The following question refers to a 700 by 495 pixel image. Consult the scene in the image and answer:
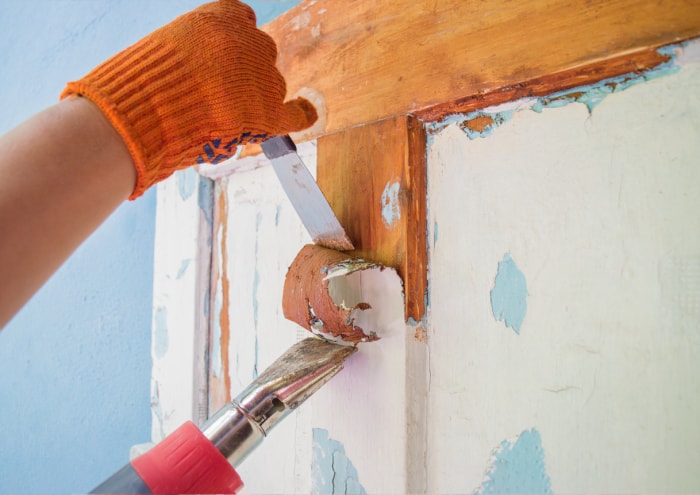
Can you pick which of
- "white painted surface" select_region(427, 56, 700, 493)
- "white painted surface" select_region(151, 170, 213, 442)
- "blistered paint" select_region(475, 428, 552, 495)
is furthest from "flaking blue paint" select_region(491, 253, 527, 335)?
"white painted surface" select_region(151, 170, 213, 442)

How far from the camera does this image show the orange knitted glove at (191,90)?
1.22 feet

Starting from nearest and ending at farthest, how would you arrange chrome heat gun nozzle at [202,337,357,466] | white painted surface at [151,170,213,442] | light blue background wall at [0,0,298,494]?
chrome heat gun nozzle at [202,337,357,466] → white painted surface at [151,170,213,442] → light blue background wall at [0,0,298,494]

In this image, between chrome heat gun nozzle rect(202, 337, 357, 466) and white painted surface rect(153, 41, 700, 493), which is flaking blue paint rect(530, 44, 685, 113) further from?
chrome heat gun nozzle rect(202, 337, 357, 466)

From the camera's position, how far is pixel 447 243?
0.48 meters

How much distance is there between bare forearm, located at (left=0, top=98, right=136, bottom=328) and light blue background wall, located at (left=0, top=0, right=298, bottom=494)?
558 millimetres

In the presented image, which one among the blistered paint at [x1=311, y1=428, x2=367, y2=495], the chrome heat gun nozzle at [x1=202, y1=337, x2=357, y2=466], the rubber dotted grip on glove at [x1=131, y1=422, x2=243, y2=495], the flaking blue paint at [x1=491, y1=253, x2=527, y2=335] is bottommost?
the blistered paint at [x1=311, y1=428, x2=367, y2=495]

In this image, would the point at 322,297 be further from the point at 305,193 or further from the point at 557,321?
the point at 557,321

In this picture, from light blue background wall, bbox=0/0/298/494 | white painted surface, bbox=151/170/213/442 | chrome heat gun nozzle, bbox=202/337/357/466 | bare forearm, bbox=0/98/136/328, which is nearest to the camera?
bare forearm, bbox=0/98/136/328

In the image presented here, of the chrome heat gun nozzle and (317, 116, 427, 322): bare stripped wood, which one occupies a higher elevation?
(317, 116, 427, 322): bare stripped wood

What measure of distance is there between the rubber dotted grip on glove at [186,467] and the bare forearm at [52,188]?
16cm

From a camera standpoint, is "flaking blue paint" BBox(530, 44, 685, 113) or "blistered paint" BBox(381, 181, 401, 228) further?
"blistered paint" BBox(381, 181, 401, 228)

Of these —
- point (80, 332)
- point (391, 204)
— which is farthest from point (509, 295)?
point (80, 332)

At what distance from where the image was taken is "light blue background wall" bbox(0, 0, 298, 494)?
2.96ft

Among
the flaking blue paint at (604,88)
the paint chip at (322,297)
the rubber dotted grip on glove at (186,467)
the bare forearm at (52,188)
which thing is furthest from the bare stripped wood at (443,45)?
the rubber dotted grip on glove at (186,467)
